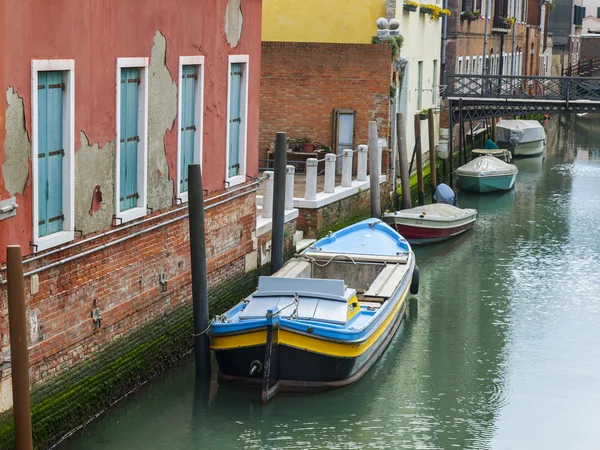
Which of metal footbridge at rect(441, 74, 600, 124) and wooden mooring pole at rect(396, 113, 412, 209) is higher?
metal footbridge at rect(441, 74, 600, 124)

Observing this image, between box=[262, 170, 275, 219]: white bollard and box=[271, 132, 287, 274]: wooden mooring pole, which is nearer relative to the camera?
box=[271, 132, 287, 274]: wooden mooring pole

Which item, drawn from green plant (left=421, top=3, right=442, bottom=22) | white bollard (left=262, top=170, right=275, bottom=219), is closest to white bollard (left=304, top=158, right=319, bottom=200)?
white bollard (left=262, top=170, right=275, bottom=219)

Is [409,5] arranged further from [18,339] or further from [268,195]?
[18,339]

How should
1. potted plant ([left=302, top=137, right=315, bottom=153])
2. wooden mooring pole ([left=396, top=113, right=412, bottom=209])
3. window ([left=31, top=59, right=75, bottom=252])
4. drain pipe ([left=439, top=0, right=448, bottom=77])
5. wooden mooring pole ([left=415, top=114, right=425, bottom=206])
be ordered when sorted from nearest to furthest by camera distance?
1. window ([left=31, top=59, right=75, bottom=252])
2. wooden mooring pole ([left=396, top=113, right=412, bottom=209])
3. potted plant ([left=302, top=137, right=315, bottom=153])
4. wooden mooring pole ([left=415, top=114, right=425, bottom=206])
5. drain pipe ([left=439, top=0, right=448, bottom=77])

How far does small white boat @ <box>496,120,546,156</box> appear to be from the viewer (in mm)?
32281

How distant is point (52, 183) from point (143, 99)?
174cm

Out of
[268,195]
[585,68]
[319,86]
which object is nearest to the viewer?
[268,195]

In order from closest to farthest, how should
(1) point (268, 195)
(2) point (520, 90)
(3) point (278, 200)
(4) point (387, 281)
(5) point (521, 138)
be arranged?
(3) point (278, 200) < (4) point (387, 281) < (1) point (268, 195) < (2) point (520, 90) < (5) point (521, 138)

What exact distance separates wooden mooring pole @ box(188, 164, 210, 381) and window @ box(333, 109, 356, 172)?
960cm

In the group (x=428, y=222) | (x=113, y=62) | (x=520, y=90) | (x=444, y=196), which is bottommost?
(x=428, y=222)

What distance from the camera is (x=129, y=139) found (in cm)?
1005

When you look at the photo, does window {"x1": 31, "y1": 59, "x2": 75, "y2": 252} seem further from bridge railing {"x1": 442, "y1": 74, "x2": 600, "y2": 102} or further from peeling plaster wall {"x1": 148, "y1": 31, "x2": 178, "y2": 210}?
bridge railing {"x1": 442, "y1": 74, "x2": 600, "y2": 102}

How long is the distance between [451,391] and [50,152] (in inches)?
178

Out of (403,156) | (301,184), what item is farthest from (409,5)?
(301,184)
